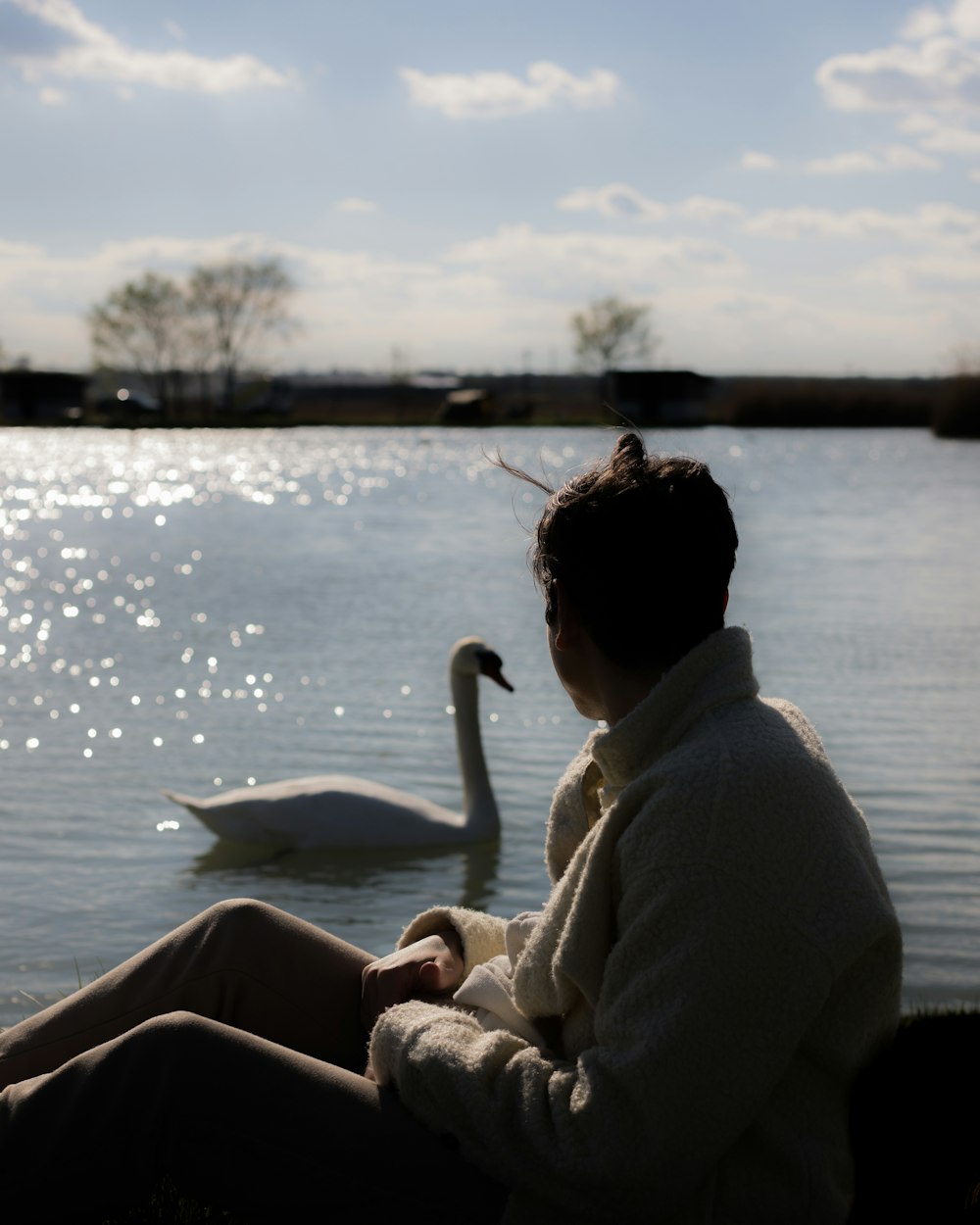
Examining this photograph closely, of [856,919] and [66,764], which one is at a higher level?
[856,919]

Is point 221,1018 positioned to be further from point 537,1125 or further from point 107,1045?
point 537,1125

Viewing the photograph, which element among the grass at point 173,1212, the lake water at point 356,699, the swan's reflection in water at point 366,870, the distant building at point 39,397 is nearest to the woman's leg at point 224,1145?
the grass at point 173,1212

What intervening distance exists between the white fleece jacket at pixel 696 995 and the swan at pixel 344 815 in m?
4.87

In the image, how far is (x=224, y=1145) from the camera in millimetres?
2203

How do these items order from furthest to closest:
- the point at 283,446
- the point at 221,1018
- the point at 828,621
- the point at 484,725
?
the point at 283,446 → the point at 828,621 → the point at 484,725 → the point at 221,1018

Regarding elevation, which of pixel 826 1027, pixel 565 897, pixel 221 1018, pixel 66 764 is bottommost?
pixel 66 764

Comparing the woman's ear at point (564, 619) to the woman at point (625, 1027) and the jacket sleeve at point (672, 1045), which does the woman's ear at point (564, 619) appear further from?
the jacket sleeve at point (672, 1045)

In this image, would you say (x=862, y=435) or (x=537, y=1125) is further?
(x=862, y=435)

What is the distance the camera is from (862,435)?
232 feet

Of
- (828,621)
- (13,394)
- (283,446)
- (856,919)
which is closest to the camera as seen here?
(856,919)

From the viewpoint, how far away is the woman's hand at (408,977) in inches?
102

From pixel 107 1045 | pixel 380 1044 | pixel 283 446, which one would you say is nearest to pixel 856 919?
pixel 380 1044

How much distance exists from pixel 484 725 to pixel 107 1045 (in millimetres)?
7666

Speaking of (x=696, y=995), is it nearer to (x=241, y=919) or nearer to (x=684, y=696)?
(x=684, y=696)
